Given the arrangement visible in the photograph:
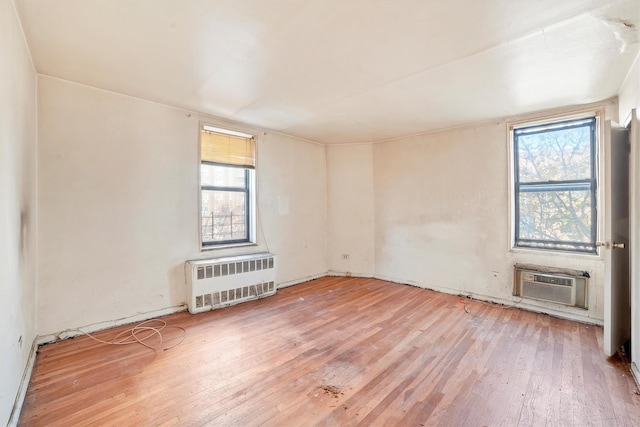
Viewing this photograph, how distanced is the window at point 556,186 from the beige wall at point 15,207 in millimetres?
4923

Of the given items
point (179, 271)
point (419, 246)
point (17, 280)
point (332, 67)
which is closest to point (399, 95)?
point (332, 67)

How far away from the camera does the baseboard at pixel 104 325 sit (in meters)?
2.59

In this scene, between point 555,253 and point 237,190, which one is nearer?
point 555,253

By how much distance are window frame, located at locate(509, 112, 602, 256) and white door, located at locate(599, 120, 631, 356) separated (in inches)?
22.4

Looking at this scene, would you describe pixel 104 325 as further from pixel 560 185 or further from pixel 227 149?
pixel 560 185

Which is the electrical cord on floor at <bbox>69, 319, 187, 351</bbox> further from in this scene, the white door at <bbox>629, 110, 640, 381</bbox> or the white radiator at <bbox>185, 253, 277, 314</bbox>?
the white door at <bbox>629, 110, 640, 381</bbox>

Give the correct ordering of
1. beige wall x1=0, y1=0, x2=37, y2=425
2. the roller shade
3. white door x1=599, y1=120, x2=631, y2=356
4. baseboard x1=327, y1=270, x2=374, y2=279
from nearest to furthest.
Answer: beige wall x1=0, y1=0, x2=37, y2=425, white door x1=599, y1=120, x2=631, y2=356, the roller shade, baseboard x1=327, y1=270, x2=374, y2=279

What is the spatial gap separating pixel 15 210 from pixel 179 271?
5.84ft

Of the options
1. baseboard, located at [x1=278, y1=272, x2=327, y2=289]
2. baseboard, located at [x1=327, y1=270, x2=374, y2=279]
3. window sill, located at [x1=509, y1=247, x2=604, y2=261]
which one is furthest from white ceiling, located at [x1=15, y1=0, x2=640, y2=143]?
baseboard, located at [x1=327, y1=270, x2=374, y2=279]

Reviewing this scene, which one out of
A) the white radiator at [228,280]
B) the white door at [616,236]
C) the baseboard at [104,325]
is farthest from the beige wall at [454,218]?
the baseboard at [104,325]

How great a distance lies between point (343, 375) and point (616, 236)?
106 inches

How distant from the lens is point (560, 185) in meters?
3.35

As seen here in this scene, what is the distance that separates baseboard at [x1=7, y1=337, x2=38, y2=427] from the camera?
5.31ft

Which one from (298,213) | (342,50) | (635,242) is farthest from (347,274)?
(342,50)
